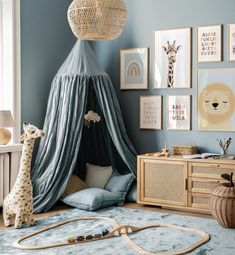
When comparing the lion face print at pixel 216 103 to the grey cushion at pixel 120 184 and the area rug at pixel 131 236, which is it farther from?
the area rug at pixel 131 236

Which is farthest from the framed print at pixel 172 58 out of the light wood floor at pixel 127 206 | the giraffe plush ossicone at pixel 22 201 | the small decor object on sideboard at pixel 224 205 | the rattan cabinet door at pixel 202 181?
the giraffe plush ossicone at pixel 22 201

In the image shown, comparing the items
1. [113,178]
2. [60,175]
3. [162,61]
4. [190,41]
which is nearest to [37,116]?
[60,175]

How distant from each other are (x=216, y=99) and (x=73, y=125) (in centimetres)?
164

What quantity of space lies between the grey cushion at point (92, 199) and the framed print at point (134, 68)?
4.74 feet

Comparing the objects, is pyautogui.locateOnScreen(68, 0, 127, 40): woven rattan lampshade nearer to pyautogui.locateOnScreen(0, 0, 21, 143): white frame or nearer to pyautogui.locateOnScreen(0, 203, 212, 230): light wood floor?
pyautogui.locateOnScreen(0, 0, 21, 143): white frame

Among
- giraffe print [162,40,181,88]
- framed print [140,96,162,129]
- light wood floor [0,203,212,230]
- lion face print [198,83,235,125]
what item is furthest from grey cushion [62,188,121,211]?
giraffe print [162,40,181,88]

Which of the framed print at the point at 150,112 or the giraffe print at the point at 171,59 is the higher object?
the giraffe print at the point at 171,59

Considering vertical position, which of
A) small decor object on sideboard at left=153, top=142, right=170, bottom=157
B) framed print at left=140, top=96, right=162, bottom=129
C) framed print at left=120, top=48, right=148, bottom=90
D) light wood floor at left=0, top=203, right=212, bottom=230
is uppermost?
framed print at left=120, top=48, right=148, bottom=90

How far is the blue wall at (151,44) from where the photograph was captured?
5.32 meters

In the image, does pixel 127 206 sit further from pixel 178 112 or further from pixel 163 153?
pixel 178 112

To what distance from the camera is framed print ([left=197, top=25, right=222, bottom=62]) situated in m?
5.28

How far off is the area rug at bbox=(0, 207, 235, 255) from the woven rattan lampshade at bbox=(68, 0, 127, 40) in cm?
169

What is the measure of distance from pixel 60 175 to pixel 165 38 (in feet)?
6.64

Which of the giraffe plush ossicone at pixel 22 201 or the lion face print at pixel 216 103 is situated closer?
the giraffe plush ossicone at pixel 22 201
